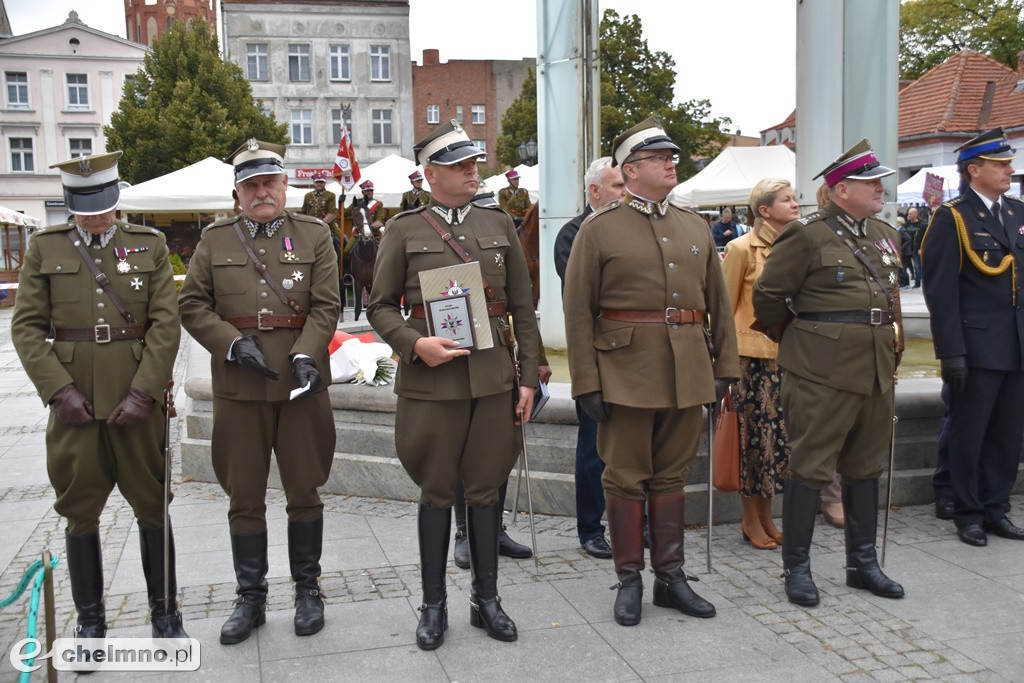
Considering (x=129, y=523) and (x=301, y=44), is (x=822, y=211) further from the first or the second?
(x=301, y=44)

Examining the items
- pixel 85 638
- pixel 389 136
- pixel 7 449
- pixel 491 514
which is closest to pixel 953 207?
pixel 491 514

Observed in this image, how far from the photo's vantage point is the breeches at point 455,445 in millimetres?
4422

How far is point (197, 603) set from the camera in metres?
4.98

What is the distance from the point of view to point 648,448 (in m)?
4.67

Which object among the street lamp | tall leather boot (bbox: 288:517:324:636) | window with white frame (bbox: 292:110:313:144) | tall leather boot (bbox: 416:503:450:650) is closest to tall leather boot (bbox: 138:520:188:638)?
tall leather boot (bbox: 288:517:324:636)

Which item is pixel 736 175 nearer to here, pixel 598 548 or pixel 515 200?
pixel 515 200

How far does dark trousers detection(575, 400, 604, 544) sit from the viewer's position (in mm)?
5574

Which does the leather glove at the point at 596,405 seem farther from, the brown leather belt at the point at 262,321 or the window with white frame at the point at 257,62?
the window with white frame at the point at 257,62

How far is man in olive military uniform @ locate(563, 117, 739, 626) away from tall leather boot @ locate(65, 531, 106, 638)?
2.08 metres

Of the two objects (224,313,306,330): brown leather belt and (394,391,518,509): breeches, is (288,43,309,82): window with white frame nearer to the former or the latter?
(224,313,306,330): brown leather belt

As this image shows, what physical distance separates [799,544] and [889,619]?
50cm

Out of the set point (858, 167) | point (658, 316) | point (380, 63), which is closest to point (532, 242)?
point (858, 167)

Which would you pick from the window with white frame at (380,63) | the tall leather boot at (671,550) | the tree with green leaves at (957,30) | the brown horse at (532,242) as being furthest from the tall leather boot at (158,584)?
the window with white frame at (380,63)

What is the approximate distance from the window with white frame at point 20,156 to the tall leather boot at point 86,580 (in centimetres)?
5607
